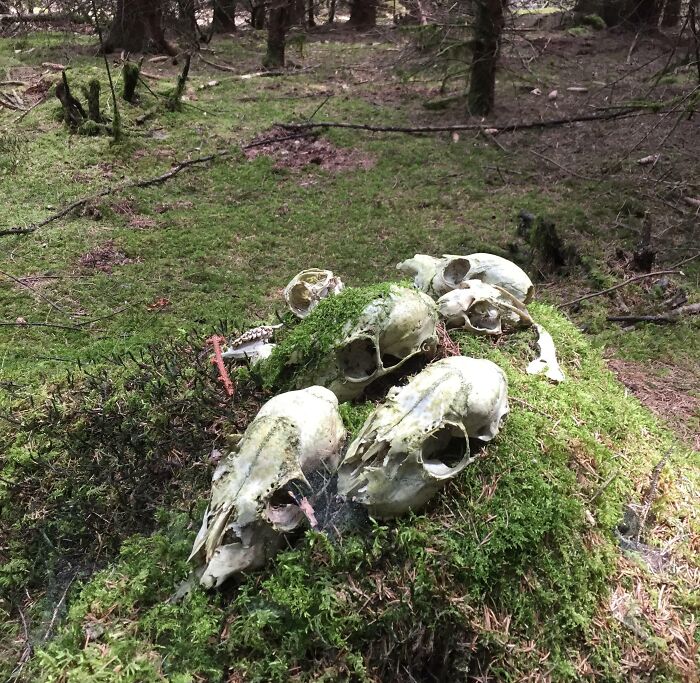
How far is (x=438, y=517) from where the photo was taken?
2428 mm

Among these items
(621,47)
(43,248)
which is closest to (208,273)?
(43,248)

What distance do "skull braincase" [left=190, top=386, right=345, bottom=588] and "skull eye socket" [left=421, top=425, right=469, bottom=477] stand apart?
0.41 metres

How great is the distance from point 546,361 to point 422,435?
130 cm

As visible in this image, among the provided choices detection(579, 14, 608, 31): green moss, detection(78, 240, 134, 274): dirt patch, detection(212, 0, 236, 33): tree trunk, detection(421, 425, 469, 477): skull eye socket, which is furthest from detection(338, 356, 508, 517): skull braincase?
detection(212, 0, 236, 33): tree trunk

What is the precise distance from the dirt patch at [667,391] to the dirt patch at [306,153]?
5.90m

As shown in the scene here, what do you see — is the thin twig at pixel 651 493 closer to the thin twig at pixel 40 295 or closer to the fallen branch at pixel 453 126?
the thin twig at pixel 40 295

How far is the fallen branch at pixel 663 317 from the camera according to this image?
5883 millimetres

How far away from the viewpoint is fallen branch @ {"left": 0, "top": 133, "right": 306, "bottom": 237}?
7.53 meters

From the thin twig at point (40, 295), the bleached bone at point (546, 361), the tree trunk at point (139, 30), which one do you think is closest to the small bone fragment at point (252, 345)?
the bleached bone at point (546, 361)

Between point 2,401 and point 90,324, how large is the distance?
1848mm

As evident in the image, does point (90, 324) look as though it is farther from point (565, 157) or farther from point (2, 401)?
point (565, 157)

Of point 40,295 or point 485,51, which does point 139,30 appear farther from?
point 40,295

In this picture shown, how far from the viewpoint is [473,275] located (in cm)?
375

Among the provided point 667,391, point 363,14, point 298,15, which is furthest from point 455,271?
point 298,15
